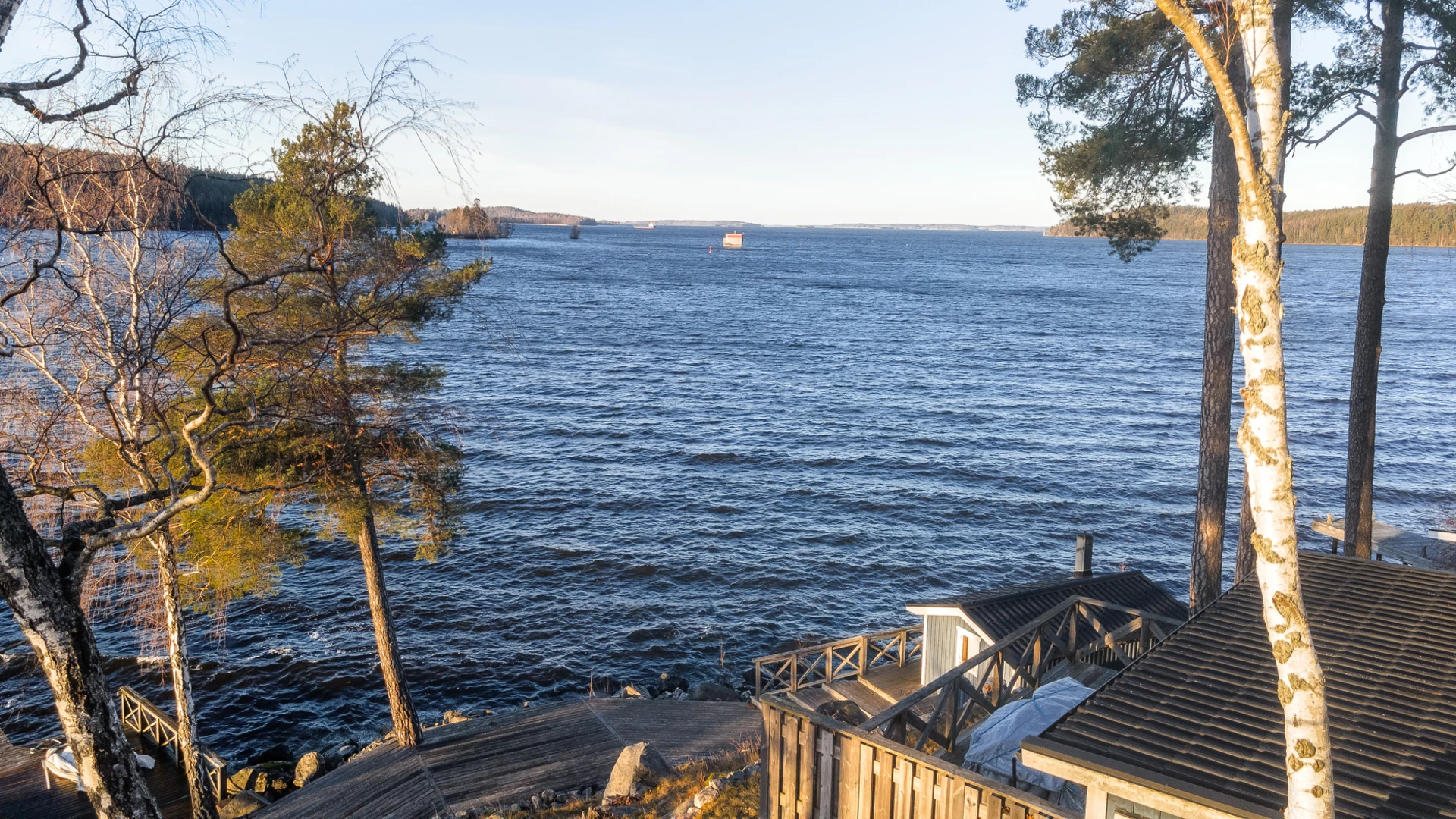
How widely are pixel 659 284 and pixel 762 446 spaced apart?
8271 centimetres

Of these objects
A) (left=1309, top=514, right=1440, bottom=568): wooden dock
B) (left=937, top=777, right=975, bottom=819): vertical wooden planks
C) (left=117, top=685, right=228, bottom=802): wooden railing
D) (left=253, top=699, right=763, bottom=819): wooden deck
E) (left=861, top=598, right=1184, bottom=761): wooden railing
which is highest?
(left=937, top=777, right=975, bottom=819): vertical wooden planks

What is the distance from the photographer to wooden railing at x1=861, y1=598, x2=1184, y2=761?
944 cm

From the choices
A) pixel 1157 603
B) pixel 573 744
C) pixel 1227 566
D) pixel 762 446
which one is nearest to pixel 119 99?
pixel 573 744

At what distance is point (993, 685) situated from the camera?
48.0ft

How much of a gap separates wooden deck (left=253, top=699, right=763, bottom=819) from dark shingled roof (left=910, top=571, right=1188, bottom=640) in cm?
463

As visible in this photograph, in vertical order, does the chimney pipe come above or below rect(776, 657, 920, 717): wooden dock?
above

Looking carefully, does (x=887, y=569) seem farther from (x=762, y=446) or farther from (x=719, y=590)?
(x=762, y=446)

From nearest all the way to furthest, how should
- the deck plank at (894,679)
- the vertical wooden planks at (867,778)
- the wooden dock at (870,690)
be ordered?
the vertical wooden planks at (867,778) → the wooden dock at (870,690) → the deck plank at (894,679)

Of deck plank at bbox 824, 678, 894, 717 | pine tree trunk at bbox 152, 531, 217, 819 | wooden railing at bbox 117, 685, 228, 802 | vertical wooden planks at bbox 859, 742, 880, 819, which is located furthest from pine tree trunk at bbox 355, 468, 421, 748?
vertical wooden planks at bbox 859, 742, 880, 819

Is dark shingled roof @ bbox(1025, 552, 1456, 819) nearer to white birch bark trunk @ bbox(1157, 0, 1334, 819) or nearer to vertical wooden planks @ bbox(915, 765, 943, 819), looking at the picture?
vertical wooden planks @ bbox(915, 765, 943, 819)

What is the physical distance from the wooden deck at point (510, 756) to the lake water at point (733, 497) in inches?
191

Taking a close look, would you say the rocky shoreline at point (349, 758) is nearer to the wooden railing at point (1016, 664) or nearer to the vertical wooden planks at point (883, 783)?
the wooden railing at point (1016, 664)

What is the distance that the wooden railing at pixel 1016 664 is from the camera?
372 inches

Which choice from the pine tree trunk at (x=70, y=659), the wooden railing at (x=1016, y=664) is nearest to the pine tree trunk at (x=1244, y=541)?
the wooden railing at (x=1016, y=664)
